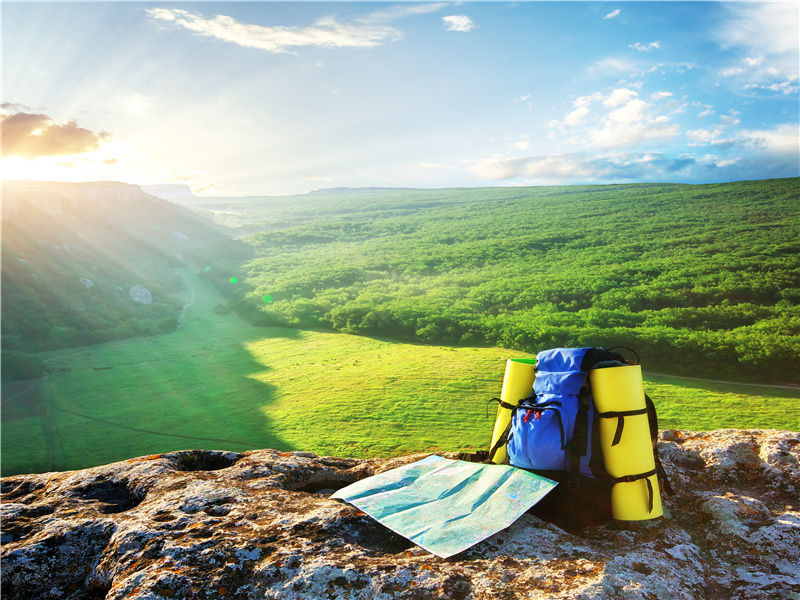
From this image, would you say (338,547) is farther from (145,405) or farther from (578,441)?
(145,405)

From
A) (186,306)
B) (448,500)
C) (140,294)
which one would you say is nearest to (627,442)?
(448,500)

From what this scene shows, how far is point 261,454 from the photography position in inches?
223

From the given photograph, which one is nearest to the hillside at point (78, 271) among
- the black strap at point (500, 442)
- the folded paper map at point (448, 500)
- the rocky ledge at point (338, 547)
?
the rocky ledge at point (338, 547)

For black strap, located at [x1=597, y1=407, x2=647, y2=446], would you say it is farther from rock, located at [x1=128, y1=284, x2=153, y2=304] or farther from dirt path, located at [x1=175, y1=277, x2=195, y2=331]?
rock, located at [x1=128, y1=284, x2=153, y2=304]

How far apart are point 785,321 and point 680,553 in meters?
27.8

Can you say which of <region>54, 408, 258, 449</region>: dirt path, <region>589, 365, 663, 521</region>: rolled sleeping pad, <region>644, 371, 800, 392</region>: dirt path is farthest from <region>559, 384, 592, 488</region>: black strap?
<region>644, 371, 800, 392</region>: dirt path

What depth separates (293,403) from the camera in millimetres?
22375

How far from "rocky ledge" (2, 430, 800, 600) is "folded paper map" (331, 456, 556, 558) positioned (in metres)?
0.11

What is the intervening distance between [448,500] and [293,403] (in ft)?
64.0

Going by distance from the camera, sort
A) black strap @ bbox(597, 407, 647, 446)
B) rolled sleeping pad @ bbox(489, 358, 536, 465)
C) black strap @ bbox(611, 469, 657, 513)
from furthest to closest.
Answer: rolled sleeping pad @ bbox(489, 358, 536, 465)
black strap @ bbox(597, 407, 647, 446)
black strap @ bbox(611, 469, 657, 513)

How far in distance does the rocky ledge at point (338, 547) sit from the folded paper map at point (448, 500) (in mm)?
110

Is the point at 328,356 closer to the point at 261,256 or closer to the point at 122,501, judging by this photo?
the point at 122,501

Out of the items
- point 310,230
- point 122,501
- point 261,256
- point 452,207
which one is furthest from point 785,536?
point 452,207

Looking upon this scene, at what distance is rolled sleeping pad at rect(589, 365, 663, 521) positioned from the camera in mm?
4018
